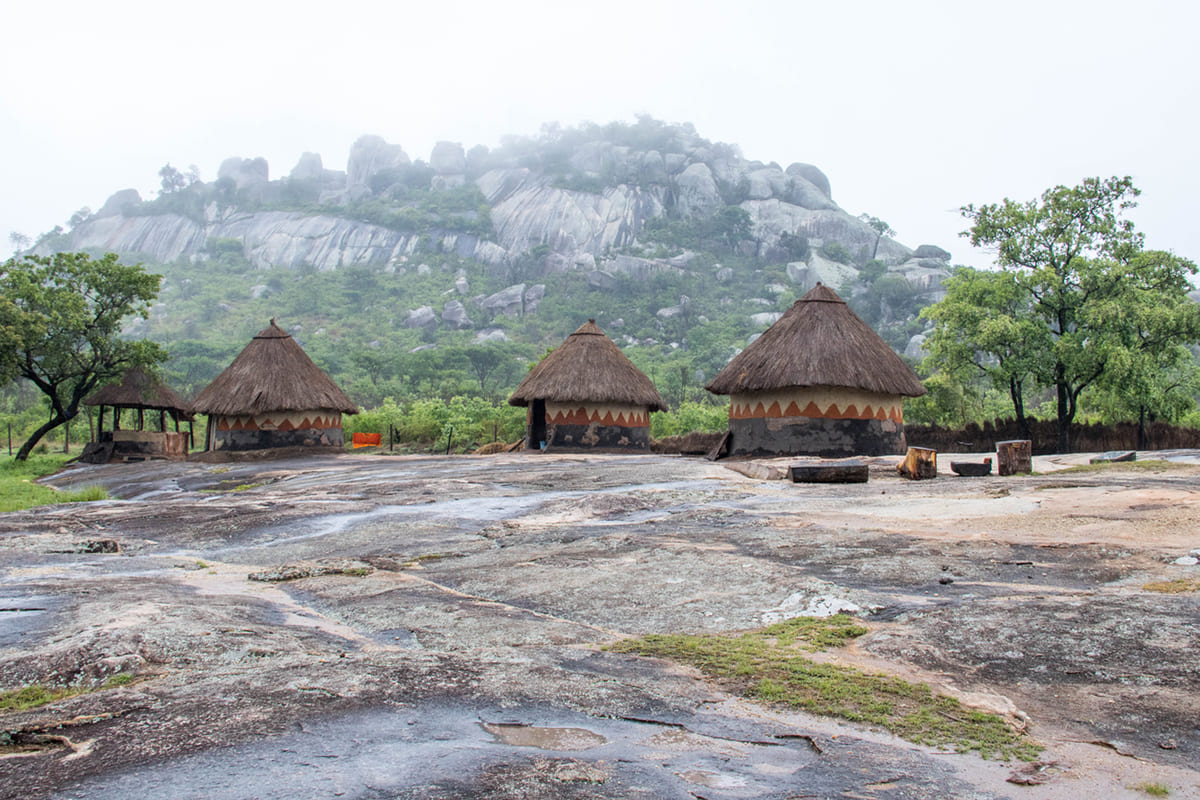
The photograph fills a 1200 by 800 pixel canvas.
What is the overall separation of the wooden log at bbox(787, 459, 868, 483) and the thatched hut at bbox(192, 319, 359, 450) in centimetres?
1631

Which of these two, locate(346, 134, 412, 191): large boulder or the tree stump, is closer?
the tree stump

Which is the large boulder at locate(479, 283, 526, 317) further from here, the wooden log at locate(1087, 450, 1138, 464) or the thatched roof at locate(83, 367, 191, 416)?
the wooden log at locate(1087, 450, 1138, 464)

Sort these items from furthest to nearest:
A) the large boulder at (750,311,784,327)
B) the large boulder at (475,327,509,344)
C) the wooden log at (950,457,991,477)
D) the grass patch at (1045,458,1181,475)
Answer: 1. the large boulder at (750,311,784,327)
2. the large boulder at (475,327,509,344)
3. the wooden log at (950,457,991,477)
4. the grass patch at (1045,458,1181,475)

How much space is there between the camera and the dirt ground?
2.72m

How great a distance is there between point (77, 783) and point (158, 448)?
2634cm

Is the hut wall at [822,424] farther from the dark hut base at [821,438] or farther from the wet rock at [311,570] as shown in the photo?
the wet rock at [311,570]

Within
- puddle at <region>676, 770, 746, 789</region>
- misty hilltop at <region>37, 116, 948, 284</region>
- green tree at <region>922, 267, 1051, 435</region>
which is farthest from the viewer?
misty hilltop at <region>37, 116, 948, 284</region>

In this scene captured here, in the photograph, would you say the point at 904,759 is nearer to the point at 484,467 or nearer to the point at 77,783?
the point at 77,783

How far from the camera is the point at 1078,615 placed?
14.6 feet

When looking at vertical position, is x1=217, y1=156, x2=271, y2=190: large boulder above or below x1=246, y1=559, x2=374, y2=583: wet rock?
above

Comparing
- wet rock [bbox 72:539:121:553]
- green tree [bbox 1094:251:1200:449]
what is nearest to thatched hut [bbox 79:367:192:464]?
wet rock [bbox 72:539:121:553]

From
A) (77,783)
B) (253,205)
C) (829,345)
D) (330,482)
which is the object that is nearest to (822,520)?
(77,783)

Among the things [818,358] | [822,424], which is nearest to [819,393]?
[822,424]

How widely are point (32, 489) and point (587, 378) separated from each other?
12.1 meters
